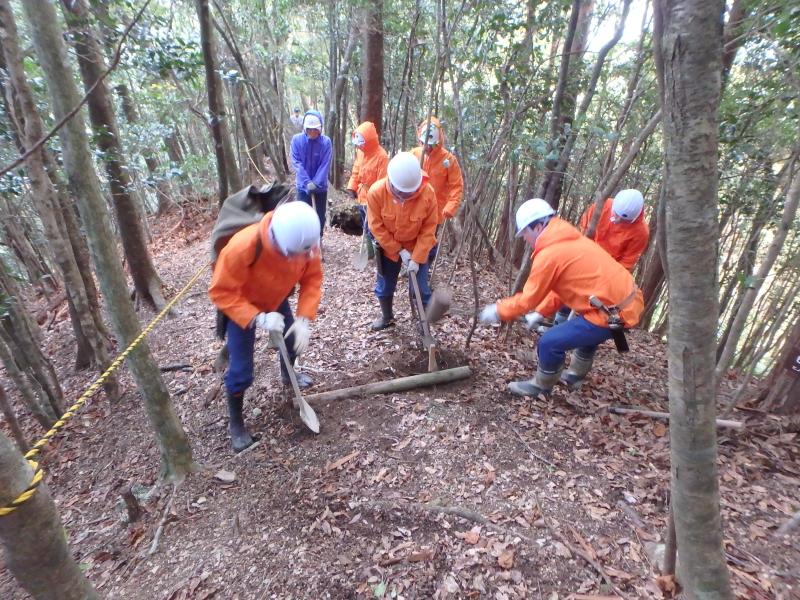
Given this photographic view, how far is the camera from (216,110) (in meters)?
4.48

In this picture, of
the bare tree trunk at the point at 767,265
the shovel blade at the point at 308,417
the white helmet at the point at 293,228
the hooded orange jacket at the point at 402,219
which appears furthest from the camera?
the hooded orange jacket at the point at 402,219

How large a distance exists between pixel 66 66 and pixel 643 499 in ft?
15.2

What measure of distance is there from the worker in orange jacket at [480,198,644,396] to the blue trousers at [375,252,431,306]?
52.0 inches

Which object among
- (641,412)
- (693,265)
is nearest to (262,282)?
(693,265)

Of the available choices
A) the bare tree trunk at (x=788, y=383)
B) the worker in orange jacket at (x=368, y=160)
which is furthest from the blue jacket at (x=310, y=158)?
the bare tree trunk at (x=788, y=383)

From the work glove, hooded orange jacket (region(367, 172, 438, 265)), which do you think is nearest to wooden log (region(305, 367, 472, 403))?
hooded orange jacket (region(367, 172, 438, 265))

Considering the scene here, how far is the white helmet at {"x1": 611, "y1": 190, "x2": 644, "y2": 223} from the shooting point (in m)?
5.00

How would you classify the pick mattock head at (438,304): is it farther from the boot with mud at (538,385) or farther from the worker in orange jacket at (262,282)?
the worker in orange jacket at (262,282)

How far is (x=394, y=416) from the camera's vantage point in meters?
3.88

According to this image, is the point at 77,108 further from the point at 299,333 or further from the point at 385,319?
the point at 385,319

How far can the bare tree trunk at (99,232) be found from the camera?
7.96ft

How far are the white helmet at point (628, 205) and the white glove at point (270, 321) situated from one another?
416 cm

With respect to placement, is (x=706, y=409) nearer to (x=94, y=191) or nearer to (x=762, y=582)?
(x=762, y=582)

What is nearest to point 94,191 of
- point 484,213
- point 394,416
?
point 394,416
